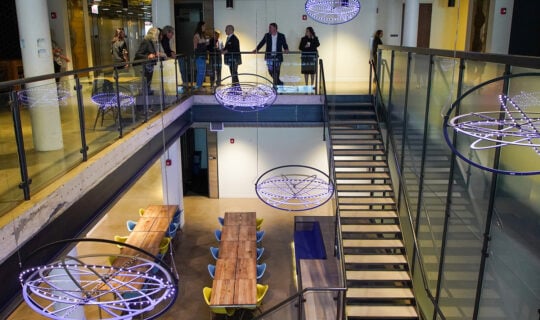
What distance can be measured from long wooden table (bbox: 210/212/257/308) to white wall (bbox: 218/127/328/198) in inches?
137

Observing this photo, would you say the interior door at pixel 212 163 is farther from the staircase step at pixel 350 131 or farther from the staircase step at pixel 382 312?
the staircase step at pixel 382 312

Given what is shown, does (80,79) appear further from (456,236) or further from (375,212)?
(375,212)

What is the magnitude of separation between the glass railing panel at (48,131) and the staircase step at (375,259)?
202 inches

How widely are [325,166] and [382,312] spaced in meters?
8.32

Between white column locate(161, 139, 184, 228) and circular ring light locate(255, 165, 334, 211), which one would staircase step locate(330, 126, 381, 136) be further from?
white column locate(161, 139, 184, 228)

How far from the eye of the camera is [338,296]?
7219 mm

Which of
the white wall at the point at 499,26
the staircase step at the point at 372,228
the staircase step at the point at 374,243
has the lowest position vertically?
the staircase step at the point at 374,243

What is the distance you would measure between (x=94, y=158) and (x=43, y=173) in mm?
965

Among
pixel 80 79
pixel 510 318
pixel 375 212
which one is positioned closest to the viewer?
pixel 510 318

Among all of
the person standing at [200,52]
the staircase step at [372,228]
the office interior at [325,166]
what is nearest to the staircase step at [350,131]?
the office interior at [325,166]

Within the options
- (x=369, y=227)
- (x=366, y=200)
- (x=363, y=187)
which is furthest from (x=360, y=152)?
(x=369, y=227)

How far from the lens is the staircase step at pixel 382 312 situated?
7.64 meters

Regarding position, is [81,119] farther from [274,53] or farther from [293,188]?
[274,53]

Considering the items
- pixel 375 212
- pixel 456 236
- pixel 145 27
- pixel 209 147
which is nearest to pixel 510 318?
pixel 456 236
